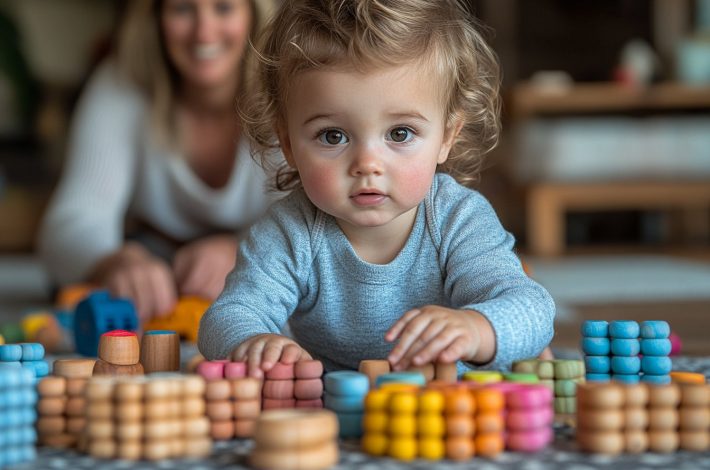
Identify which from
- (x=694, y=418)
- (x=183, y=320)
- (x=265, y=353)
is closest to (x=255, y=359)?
(x=265, y=353)

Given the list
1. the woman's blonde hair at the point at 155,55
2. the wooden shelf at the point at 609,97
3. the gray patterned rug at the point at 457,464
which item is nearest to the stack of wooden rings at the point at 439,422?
the gray patterned rug at the point at 457,464

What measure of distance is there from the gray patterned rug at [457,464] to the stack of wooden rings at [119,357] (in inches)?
5.0

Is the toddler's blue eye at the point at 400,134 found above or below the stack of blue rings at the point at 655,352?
above

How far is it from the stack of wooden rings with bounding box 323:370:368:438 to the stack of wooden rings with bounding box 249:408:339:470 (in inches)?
4.1

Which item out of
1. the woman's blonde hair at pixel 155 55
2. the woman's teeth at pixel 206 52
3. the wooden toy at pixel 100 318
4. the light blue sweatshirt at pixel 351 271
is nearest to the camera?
the light blue sweatshirt at pixel 351 271

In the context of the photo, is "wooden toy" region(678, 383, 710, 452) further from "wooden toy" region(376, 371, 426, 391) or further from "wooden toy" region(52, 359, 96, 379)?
"wooden toy" region(52, 359, 96, 379)

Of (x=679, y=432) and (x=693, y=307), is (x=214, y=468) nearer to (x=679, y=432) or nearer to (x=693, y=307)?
(x=679, y=432)

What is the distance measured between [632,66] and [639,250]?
68cm

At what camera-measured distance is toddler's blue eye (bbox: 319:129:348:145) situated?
0.98 m

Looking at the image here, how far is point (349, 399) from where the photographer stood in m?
0.82

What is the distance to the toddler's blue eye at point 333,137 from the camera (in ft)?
3.22

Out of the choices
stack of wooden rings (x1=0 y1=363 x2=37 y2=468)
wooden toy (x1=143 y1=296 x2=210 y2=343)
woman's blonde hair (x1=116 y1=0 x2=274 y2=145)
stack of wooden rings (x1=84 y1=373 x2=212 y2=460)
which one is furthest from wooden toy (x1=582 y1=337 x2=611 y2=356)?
woman's blonde hair (x1=116 y1=0 x2=274 y2=145)

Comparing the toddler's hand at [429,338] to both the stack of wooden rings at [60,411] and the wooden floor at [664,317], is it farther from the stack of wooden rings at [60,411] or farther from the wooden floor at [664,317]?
the wooden floor at [664,317]

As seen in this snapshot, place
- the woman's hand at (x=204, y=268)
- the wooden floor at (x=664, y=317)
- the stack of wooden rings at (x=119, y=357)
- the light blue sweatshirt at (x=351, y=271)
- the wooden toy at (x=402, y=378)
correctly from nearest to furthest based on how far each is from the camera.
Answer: the wooden toy at (x=402, y=378), the stack of wooden rings at (x=119, y=357), the light blue sweatshirt at (x=351, y=271), the wooden floor at (x=664, y=317), the woman's hand at (x=204, y=268)
